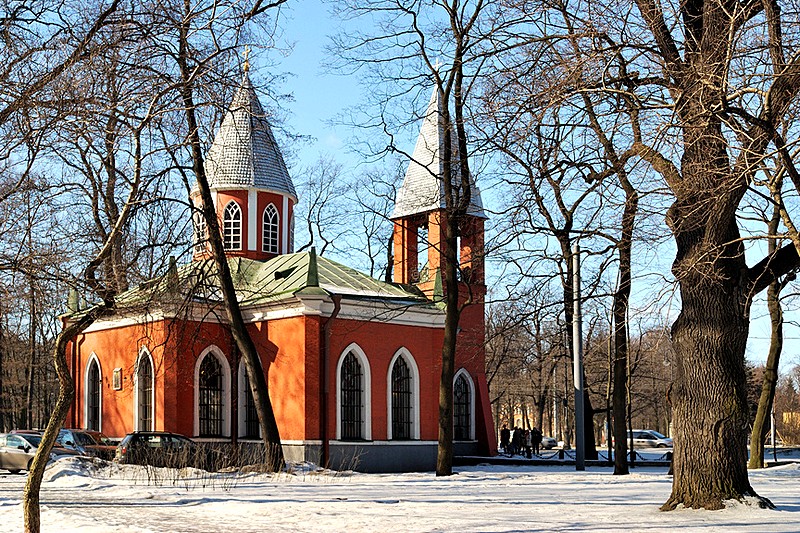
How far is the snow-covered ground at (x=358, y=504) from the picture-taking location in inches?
543

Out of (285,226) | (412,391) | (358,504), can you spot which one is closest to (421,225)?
(285,226)

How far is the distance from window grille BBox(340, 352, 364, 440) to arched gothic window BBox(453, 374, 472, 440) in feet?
25.6

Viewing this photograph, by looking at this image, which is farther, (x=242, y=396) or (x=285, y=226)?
(x=285, y=226)

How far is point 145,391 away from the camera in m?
32.6

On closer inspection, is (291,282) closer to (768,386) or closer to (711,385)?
(768,386)

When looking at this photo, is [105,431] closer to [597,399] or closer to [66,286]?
[66,286]

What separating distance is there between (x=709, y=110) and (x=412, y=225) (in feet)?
94.1

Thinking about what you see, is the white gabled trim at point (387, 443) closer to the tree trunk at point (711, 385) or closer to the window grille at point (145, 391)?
the window grille at point (145, 391)

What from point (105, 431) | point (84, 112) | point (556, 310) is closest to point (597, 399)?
point (105, 431)

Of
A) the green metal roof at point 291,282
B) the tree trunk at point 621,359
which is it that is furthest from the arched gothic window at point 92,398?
the tree trunk at point 621,359

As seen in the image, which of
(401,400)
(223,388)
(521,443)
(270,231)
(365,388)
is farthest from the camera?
(521,443)

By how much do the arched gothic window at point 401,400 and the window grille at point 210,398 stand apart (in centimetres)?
567

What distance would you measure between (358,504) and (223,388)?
17124mm

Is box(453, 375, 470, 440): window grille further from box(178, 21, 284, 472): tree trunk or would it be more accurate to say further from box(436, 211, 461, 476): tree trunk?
box(178, 21, 284, 472): tree trunk
